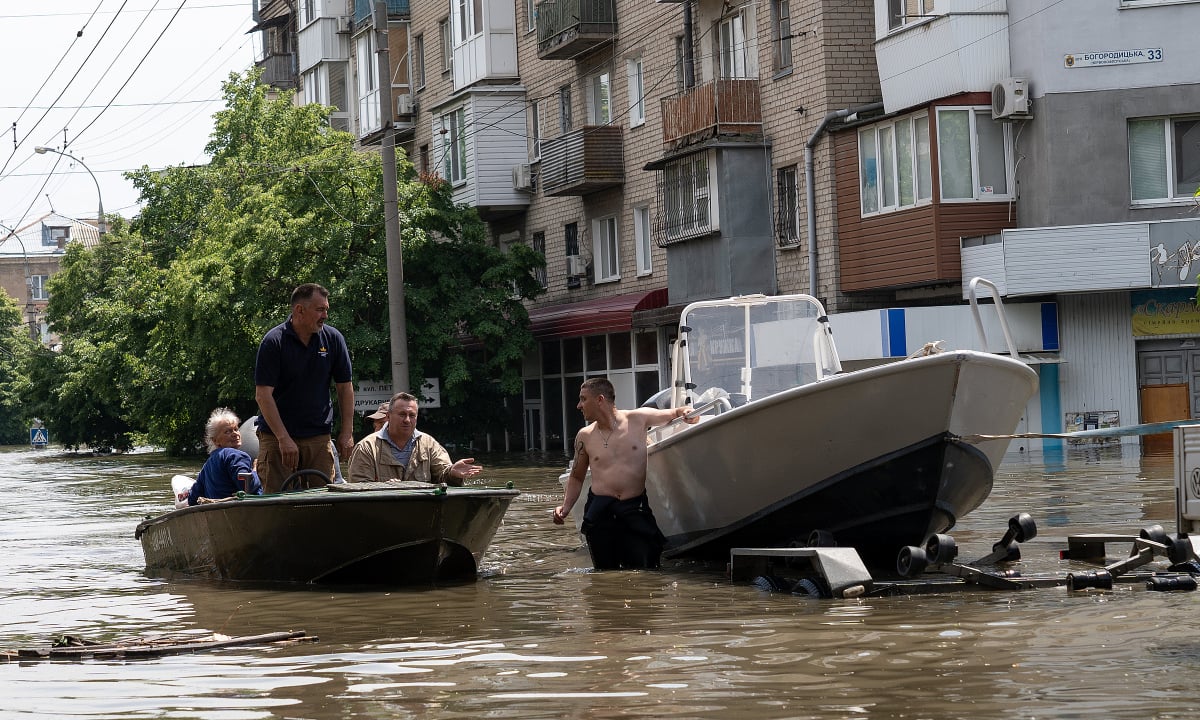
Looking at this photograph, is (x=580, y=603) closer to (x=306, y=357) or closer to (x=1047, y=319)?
(x=306, y=357)

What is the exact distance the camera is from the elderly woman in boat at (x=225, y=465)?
12719 mm

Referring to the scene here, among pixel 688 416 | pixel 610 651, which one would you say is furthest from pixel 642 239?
pixel 610 651

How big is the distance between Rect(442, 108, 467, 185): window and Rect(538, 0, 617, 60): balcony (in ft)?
17.3

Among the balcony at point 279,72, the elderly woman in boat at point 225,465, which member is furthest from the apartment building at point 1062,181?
the balcony at point 279,72

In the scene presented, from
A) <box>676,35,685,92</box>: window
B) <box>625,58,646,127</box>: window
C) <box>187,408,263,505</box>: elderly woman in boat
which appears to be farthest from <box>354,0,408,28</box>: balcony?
<box>187,408,263,505</box>: elderly woman in boat

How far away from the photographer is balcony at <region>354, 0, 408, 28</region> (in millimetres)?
48625

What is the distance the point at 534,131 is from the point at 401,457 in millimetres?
30526

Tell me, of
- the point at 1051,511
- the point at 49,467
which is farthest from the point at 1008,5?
the point at 49,467

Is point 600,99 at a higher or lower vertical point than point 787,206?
higher

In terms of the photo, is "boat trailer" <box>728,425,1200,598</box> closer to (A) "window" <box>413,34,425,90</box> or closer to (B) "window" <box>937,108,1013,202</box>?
(B) "window" <box>937,108,1013,202</box>

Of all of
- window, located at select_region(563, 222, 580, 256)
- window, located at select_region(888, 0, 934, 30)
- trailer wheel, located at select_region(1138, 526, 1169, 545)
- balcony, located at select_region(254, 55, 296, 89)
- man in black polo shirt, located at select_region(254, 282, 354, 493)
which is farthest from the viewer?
balcony, located at select_region(254, 55, 296, 89)

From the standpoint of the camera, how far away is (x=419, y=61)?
48.7m

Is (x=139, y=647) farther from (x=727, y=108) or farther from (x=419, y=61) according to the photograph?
(x=419, y=61)

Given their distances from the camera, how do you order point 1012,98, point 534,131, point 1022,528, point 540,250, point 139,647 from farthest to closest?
point 540,250, point 534,131, point 1012,98, point 1022,528, point 139,647
